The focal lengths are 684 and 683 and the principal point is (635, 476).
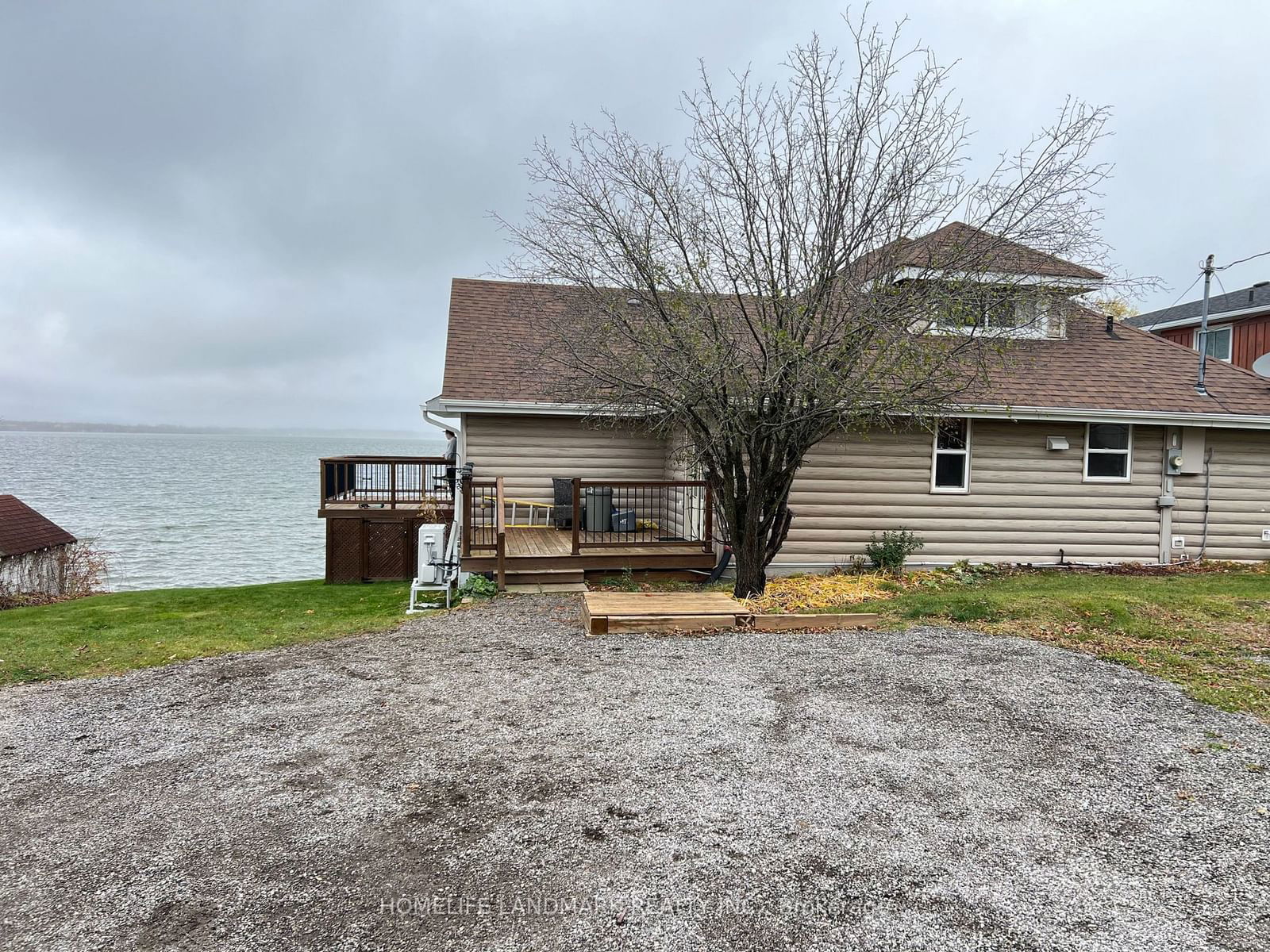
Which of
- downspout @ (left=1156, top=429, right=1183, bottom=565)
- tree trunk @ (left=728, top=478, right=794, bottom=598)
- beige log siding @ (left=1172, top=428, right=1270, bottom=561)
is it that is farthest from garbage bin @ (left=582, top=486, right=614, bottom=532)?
beige log siding @ (left=1172, top=428, right=1270, bottom=561)

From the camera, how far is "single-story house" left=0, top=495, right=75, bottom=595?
13562 millimetres

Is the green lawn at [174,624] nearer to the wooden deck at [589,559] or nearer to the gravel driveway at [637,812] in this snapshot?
the gravel driveway at [637,812]

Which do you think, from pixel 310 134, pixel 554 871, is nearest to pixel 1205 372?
pixel 554 871

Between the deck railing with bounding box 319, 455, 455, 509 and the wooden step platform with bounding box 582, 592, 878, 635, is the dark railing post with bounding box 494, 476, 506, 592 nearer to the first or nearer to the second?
the wooden step platform with bounding box 582, 592, 878, 635

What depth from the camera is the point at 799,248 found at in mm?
7828

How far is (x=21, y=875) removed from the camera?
2936mm

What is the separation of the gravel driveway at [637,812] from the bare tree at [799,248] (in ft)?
10.1

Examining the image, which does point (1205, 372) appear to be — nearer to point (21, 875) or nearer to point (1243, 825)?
point (1243, 825)

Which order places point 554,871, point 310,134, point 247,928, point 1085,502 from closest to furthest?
point 247,928 < point 554,871 < point 1085,502 < point 310,134

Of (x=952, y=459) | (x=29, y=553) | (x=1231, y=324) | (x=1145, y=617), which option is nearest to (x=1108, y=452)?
(x=952, y=459)

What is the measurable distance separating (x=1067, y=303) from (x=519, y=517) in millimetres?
9207

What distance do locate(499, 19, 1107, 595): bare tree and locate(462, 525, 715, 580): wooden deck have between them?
1457 millimetres

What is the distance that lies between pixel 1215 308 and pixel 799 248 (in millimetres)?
16963

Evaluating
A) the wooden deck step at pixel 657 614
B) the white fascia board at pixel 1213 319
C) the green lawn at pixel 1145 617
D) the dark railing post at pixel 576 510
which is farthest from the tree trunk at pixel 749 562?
the white fascia board at pixel 1213 319
